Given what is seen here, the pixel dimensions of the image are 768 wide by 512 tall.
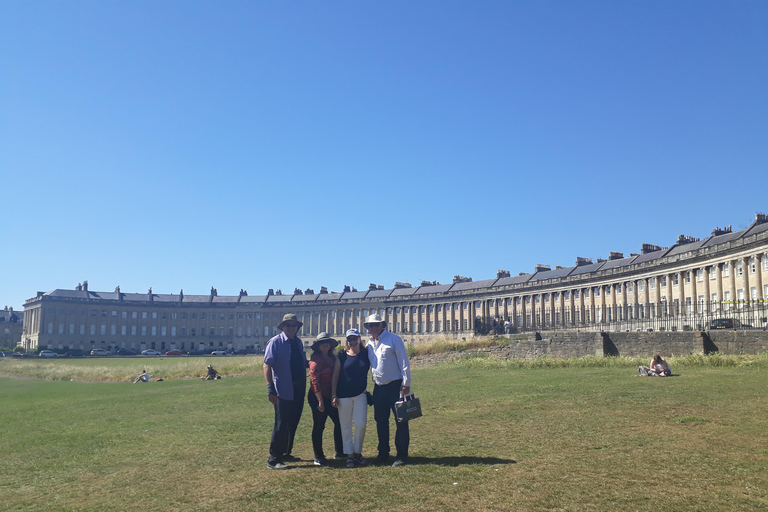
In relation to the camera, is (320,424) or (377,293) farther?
(377,293)

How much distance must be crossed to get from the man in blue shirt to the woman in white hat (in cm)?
54

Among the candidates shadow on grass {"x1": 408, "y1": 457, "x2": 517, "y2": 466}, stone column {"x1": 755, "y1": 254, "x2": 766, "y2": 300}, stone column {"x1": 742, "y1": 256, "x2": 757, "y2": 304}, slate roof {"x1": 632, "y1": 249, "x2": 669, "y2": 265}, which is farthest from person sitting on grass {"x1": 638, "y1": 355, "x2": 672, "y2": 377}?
slate roof {"x1": 632, "y1": 249, "x2": 669, "y2": 265}

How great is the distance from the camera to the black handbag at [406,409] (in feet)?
28.8

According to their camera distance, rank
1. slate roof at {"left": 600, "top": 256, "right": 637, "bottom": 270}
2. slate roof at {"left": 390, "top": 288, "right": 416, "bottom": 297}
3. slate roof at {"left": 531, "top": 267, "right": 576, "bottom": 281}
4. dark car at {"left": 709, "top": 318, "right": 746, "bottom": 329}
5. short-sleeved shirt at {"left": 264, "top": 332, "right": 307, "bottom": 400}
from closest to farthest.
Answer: short-sleeved shirt at {"left": 264, "top": 332, "right": 307, "bottom": 400}
dark car at {"left": 709, "top": 318, "right": 746, "bottom": 329}
slate roof at {"left": 600, "top": 256, "right": 637, "bottom": 270}
slate roof at {"left": 531, "top": 267, "right": 576, "bottom": 281}
slate roof at {"left": 390, "top": 288, "right": 416, "bottom": 297}

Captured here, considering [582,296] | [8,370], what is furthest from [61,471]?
[582,296]

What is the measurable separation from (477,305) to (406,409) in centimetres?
9586

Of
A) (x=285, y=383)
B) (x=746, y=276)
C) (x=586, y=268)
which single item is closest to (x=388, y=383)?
(x=285, y=383)

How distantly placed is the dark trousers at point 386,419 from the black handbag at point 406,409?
16cm

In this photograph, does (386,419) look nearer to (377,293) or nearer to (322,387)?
(322,387)

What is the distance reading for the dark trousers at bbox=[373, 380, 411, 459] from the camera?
891 cm

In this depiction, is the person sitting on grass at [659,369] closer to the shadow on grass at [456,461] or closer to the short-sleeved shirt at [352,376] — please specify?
the shadow on grass at [456,461]

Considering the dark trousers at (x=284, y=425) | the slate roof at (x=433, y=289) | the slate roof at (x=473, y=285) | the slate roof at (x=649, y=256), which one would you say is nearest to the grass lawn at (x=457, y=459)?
the dark trousers at (x=284, y=425)

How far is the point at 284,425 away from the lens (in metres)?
9.27

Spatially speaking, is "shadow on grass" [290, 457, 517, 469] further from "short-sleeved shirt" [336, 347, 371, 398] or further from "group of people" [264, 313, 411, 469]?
"short-sleeved shirt" [336, 347, 371, 398]
